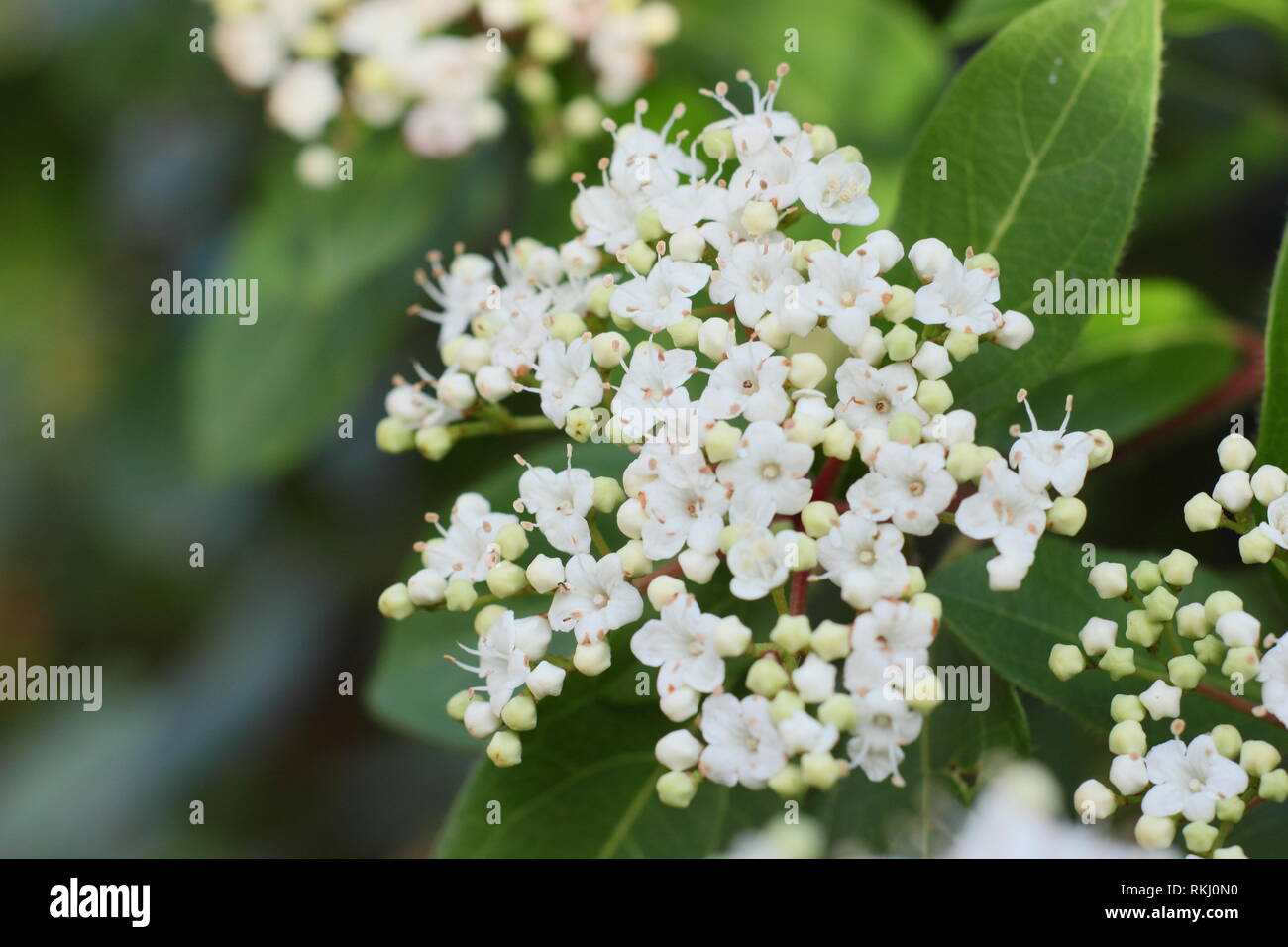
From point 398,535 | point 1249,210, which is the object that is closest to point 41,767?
point 398,535

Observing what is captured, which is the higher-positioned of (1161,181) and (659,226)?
(1161,181)

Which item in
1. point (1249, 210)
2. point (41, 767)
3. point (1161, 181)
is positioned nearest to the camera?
point (1161, 181)

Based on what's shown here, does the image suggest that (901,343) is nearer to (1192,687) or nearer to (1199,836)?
(1192,687)

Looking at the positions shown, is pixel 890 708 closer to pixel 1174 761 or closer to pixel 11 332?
pixel 1174 761

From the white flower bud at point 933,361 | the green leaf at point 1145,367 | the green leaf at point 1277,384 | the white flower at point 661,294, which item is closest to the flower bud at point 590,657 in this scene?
the white flower at point 661,294

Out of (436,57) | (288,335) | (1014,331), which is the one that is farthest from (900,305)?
(288,335)

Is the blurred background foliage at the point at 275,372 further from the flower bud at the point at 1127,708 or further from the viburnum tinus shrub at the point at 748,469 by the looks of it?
the viburnum tinus shrub at the point at 748,469

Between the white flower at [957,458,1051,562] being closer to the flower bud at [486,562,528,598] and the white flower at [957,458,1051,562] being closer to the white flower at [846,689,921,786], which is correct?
the white flower at [846,689,921,786]
